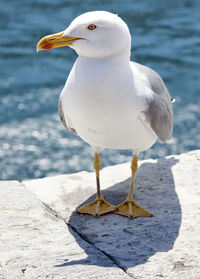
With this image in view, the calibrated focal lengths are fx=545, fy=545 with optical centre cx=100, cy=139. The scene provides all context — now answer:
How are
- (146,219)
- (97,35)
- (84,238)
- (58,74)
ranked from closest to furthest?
(97,35), (84,238), (146,219), (58,74)

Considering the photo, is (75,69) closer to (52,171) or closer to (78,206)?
(78,206)

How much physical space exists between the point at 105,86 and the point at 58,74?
6.39 m

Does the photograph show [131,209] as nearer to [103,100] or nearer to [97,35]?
[103,100]

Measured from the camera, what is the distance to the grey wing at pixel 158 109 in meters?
3.82

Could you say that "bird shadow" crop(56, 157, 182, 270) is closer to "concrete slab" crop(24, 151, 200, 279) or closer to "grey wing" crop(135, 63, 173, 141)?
"concrete slab" crop(24, 151, 200, 279)

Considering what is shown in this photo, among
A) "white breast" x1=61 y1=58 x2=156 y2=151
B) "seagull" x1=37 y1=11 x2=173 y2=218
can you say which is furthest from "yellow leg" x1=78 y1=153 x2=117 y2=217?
"white breast" x1=61 y1=58 x2=156 y2=151

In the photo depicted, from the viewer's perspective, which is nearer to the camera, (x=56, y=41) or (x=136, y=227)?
(x=56, y=41)

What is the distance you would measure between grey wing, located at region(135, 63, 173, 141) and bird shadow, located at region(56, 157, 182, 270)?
19.7 inches

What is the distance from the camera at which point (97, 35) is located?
3.53m

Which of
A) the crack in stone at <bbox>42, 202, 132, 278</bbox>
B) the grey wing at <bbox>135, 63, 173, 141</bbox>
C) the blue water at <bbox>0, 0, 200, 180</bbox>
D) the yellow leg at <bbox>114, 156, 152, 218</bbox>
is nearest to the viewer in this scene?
the crack in stone at <bbox>42, 202, 132, 278</bbox>

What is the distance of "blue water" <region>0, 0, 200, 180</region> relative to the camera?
7629mm

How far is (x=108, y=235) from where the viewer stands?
3.79m

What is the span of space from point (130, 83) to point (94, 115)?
0.32 metres

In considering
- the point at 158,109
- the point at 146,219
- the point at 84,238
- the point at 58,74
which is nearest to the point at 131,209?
the point at 146,219
